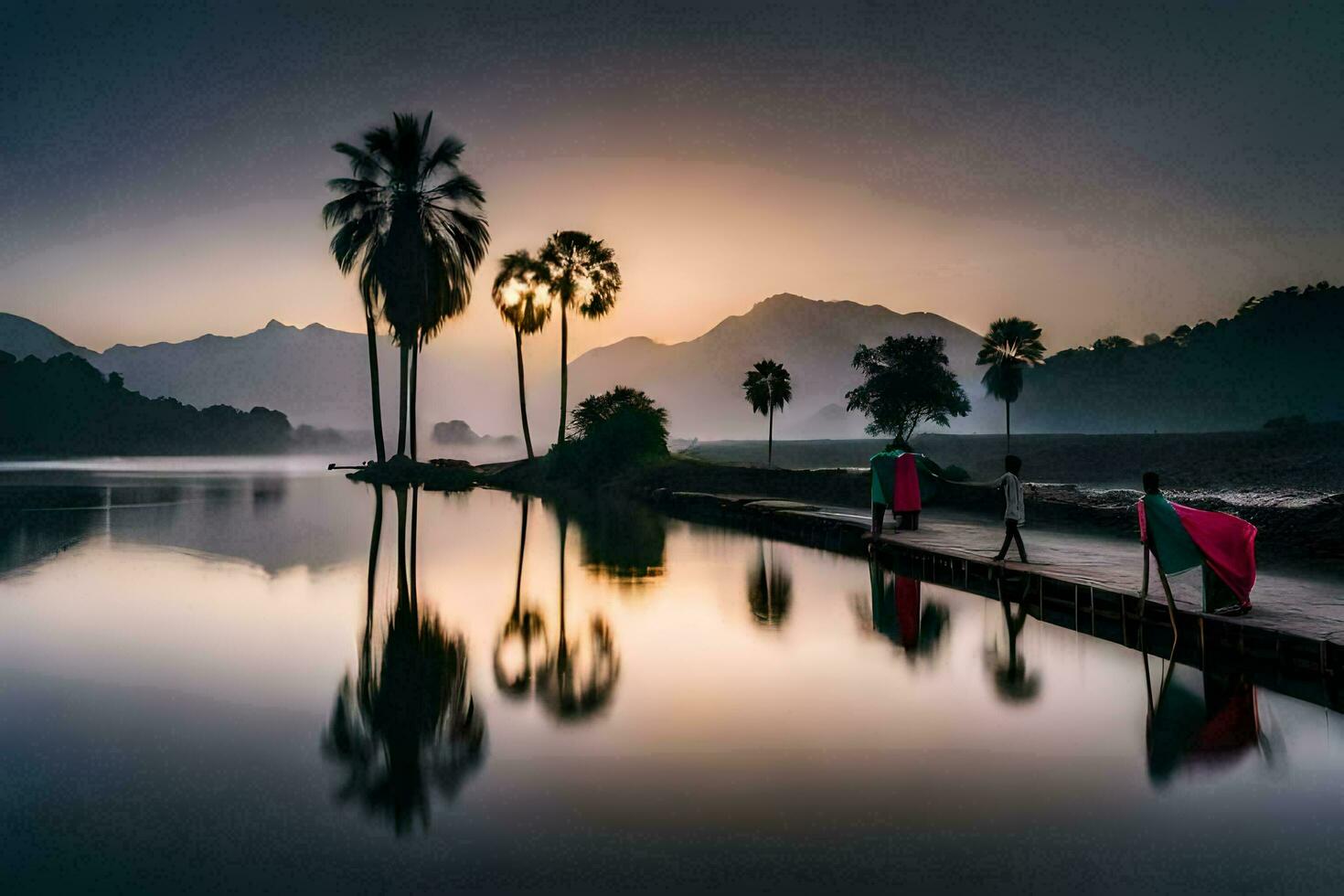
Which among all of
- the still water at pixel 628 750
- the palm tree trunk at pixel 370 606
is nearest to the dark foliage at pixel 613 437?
the palm tree trunk at pixel 370 606

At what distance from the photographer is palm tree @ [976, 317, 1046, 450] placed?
7338cm

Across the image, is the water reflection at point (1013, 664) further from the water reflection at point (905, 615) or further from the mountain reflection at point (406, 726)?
the mountain reflection at point (406, 726)

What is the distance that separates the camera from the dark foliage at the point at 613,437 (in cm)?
4900

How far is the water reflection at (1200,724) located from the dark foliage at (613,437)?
130 feet

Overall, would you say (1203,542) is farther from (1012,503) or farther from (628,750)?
(628,750)

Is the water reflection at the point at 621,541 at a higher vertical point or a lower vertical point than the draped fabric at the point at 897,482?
lower

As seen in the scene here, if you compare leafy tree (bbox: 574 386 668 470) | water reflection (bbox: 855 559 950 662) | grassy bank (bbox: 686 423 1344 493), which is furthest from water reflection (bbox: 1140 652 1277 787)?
leafy tree (bbox: 574 386 668 470)

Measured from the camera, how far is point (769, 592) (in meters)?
16.2

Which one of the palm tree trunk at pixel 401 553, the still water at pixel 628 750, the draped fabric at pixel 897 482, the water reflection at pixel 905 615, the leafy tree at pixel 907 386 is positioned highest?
the leafy tree at pixel 907 386

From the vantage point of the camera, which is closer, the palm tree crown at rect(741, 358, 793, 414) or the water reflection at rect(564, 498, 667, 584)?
the water reflection at rect(564, 498, 667, 584)

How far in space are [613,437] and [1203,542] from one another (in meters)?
40.1

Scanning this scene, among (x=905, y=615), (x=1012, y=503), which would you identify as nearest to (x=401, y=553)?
(x=905, y=615)

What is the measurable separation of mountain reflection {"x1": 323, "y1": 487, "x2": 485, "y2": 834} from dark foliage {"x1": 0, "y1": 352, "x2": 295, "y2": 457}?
13419 centimetres

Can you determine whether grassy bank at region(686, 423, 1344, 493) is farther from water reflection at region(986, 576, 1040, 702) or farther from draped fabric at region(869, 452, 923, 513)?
water reflection at region(986, 576, 1040, 702)
